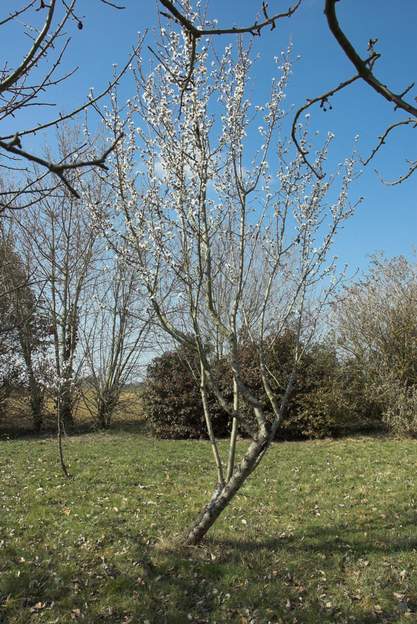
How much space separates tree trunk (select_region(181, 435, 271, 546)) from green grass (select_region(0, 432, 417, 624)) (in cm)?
14

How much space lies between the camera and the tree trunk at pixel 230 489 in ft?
14.3

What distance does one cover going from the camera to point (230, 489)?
438cm

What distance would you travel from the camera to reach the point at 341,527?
5.12m

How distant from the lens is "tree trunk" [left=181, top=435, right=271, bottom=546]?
4.35 metres

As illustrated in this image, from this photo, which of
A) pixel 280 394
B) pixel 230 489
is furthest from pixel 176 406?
pixel 230 489

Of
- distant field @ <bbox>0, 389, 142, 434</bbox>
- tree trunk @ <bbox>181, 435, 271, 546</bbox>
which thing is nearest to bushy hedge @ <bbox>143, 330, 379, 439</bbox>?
distant field @ <bbox>0, 389, 142, 434</bbox>

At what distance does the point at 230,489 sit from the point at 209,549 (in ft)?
1.95

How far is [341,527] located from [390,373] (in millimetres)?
8066

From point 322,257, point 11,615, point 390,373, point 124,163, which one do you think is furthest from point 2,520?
point 390,373

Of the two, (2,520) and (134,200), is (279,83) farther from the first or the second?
(2,520)

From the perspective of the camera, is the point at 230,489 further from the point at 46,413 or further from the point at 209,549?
the point at 46,413

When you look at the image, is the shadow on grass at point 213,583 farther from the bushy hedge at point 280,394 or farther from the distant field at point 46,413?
the distant field at point 46,413

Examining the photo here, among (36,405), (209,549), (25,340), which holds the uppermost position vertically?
(25,340)

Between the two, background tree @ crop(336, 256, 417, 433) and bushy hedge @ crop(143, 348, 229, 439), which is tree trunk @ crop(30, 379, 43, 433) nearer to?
bushy hedge @ crop(143, 348, 229, 439)
